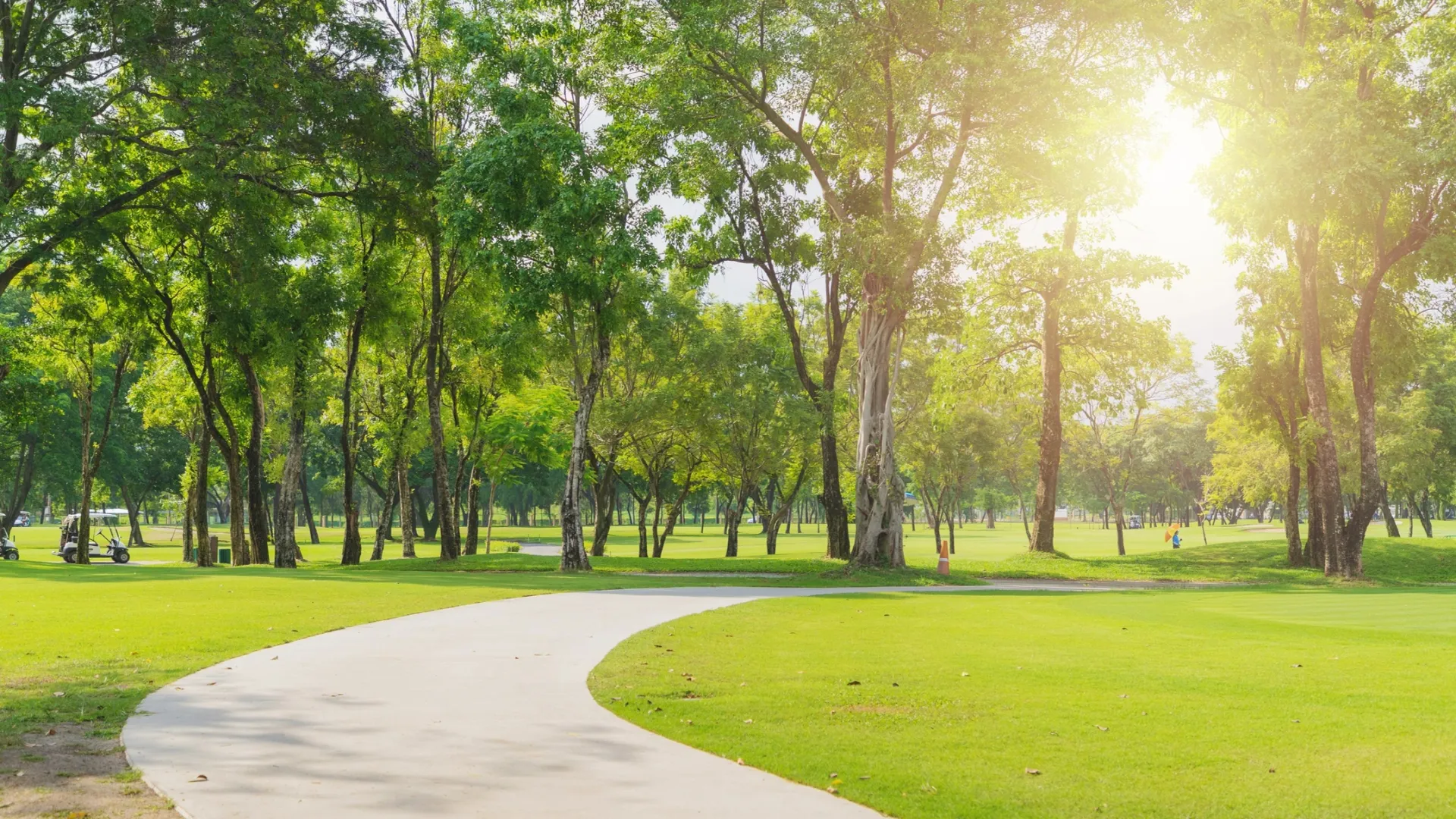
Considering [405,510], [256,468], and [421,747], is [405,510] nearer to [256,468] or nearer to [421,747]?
[256,468]

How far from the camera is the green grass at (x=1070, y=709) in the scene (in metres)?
6.07

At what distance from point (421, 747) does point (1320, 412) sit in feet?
102

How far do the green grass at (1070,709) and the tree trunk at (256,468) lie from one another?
2536 cm

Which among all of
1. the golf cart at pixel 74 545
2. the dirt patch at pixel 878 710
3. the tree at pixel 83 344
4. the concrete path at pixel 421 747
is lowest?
the golf cart at pixel 74 545

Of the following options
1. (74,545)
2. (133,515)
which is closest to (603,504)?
(74,545)

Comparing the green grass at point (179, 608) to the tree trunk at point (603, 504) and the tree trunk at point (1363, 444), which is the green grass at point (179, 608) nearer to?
the tree trunk at point (603, 504)

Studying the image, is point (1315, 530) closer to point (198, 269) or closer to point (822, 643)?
point (822, 643)

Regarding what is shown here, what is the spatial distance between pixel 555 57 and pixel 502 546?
106 feet

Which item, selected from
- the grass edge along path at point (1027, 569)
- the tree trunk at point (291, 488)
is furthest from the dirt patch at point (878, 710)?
the tree trunk at point (291, 488)

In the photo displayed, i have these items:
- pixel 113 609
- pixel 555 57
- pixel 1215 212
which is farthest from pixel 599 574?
pixel 1215 212

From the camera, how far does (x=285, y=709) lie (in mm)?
8273

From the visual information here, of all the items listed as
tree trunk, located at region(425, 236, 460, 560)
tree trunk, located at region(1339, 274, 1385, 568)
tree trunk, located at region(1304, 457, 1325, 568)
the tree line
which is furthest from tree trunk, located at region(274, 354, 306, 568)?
tree trunk, located at region(1304, 457, 1325, 568)

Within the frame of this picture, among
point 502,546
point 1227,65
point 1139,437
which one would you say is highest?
point 1227,65

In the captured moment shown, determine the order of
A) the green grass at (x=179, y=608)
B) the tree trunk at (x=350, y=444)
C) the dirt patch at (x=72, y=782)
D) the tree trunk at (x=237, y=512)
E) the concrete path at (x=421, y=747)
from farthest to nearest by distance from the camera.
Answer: the tree trunk at (x=350, y=444) < the tree trunk at (x=237, y=512) < the green grass at (x=179, y=608) < the concrete path at (x=421, y=747) < the dirt patch at (x=72, y=782)
